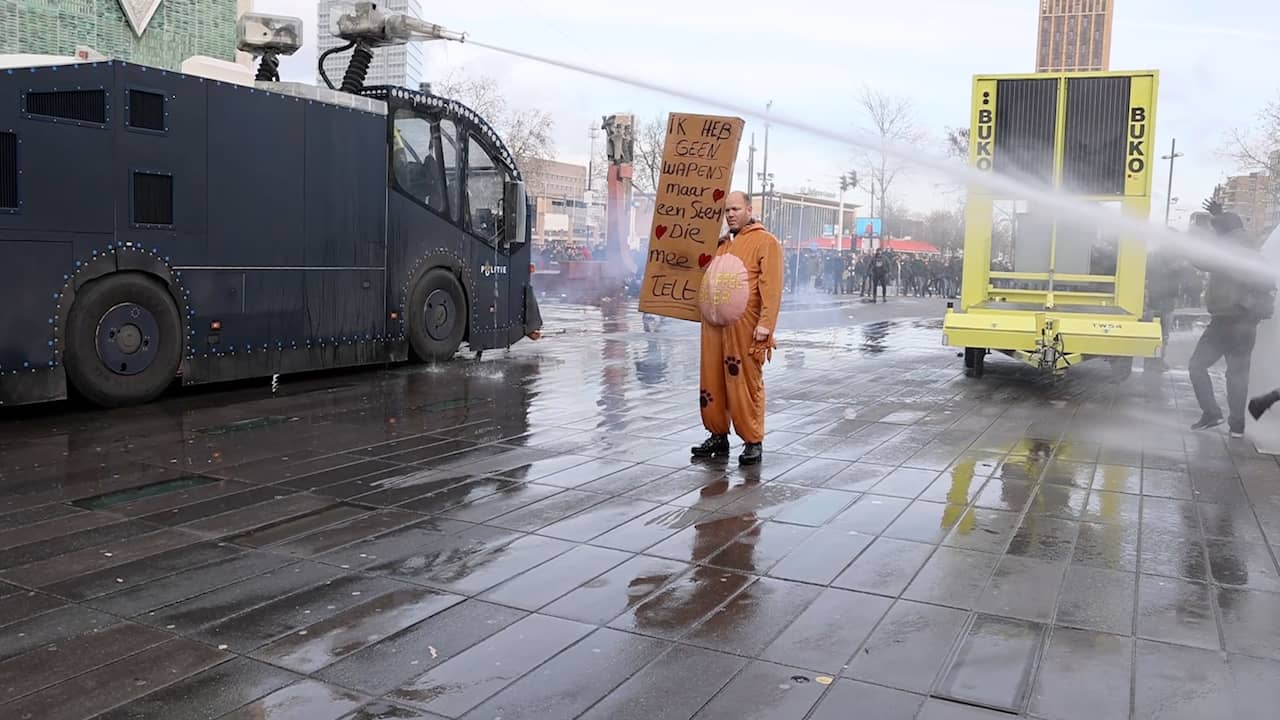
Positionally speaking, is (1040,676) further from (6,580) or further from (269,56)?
(269,56)

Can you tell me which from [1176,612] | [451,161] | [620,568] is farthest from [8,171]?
[1176,612]

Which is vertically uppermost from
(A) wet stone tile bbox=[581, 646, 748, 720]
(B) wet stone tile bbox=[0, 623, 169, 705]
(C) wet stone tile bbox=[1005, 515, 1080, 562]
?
(C) wet stone tile bbox=[1005, 515, 1080, 562]

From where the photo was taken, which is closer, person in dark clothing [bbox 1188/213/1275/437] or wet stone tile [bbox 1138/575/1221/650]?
wet stone tile [bbox 1138/575/1221/650]

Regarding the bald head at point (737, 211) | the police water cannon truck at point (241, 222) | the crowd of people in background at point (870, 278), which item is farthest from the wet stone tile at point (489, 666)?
the crowd of people in background at point (870, 278)

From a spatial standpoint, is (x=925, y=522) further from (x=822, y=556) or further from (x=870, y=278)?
(x=870, y=278)

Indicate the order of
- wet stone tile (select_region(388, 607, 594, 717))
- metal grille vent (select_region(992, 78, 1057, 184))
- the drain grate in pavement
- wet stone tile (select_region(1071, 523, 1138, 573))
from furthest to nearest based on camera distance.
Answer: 1. metal grille vent (select_region(992, 78, 1057, 184))
2. the drain grate in pavement
3. wet stone tile (select_region(1071, 523, 1138, 573))
4. wet stone tile (select_region(388, 607, 594, 717))

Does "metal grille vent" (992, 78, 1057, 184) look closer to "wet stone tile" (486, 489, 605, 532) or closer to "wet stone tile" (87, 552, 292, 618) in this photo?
"wet stone tile" (486, 489, 605, 532)

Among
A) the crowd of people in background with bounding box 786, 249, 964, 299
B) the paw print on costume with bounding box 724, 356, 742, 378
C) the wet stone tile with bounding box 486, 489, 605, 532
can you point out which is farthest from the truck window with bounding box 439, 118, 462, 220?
the crowd of people in background with bounding box 786, 249, 964, 299

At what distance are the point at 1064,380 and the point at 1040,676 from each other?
1022cm

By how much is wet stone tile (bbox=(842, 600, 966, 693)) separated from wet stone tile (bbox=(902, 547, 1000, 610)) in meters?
0.13

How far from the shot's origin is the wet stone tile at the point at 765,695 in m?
3.27

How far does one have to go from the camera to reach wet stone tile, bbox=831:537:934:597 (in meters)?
4.54

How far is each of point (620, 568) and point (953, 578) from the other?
1.52 metres

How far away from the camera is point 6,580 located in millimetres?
4473
